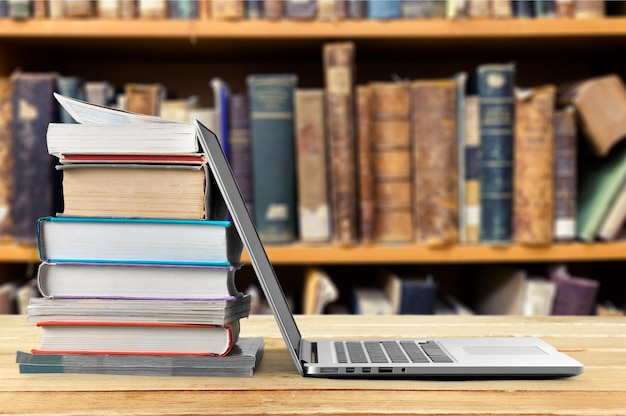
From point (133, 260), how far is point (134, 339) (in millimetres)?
68

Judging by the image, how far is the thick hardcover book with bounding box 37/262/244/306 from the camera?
1.62 feet

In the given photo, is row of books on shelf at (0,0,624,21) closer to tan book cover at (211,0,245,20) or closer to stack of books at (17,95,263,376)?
tan book cover at (211,0,245,20)

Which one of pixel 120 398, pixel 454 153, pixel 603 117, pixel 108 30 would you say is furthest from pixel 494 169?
pixel 120 398

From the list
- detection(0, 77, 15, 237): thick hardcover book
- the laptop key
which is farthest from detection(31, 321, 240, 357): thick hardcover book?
detection(0, 77, 15, 237): thick hardcover book

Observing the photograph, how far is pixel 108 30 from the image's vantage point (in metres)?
1.19

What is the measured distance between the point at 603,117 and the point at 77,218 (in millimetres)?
1075

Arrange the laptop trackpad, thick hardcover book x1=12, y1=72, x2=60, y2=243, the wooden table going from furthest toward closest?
thick hardcover book x1=12, y1=72, x2=60, y2=243, the laptop trackpad, the wooden table

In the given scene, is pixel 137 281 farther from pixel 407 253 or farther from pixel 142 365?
pixel 407 253

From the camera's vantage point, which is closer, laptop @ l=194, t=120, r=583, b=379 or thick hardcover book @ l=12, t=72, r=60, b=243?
laptop @ l=194, t=120, r=583, b=379

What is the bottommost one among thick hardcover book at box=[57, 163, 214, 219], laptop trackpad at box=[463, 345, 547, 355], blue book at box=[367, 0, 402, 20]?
laptop trackpad at box=[463, 345, 547, 355]

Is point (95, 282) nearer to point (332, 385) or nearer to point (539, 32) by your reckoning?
point (332, 385)

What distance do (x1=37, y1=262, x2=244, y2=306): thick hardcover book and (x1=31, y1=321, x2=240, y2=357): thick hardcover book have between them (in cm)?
3

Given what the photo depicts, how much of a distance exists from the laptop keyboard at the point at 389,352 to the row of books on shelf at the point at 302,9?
0.83m

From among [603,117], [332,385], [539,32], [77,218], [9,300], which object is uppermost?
[539,32]
